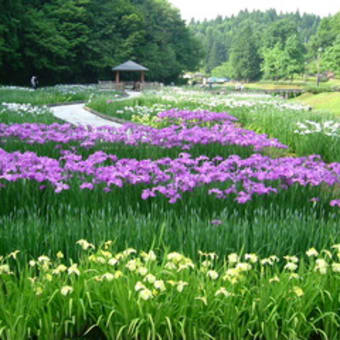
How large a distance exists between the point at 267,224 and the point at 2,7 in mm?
32488

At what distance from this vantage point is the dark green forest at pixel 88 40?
34719 mm

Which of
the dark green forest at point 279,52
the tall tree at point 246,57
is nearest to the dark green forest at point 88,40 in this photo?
the dark green forest at point 279,52

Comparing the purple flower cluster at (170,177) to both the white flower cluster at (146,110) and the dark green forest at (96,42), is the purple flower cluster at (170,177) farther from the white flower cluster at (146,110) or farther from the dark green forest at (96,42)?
the dark green forest at (96,42)

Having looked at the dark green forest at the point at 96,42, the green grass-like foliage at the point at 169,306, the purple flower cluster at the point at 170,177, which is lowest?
the green grass-like foliage at the point at 169,306

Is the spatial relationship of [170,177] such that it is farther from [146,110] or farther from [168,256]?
[146,110]

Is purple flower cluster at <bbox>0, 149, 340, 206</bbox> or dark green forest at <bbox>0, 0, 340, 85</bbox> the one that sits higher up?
dark green forest at <bbox>0, 0, 340, 85</bbox>

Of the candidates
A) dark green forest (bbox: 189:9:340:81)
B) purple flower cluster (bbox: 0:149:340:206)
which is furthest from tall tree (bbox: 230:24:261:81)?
purple flower cluster (bbox: 0:149:340:206)

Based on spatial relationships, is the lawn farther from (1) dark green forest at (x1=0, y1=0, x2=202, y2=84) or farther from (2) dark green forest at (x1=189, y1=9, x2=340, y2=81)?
(2) dark green forest at (x1=189, y1=9, x2=340, y2=81)

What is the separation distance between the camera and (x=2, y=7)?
30703 mm

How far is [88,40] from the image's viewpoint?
42344 millimetres

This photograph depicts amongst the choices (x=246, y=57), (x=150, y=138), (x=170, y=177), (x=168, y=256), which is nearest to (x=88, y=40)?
(x=150, y=138)

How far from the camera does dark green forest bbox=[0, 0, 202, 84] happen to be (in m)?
34.7

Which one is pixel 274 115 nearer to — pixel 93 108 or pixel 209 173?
pixel 209 173

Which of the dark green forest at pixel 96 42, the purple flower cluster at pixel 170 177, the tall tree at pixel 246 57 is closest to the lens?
the purple flower cluster at pixel 170 177
